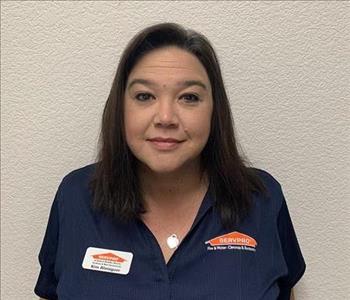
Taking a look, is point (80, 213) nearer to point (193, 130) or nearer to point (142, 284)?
point (142, 284)

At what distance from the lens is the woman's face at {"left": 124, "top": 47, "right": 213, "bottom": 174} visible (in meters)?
0.92

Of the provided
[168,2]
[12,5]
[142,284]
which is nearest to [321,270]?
[142,284]

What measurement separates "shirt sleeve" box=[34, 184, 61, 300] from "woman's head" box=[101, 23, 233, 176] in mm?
218

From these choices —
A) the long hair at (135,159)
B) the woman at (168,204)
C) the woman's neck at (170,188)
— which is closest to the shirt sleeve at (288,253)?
the woman at (168,204)

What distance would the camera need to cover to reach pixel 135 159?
108 cm

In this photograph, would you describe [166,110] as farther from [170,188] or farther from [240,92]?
[240,92]

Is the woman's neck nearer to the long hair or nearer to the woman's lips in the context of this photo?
the long hair

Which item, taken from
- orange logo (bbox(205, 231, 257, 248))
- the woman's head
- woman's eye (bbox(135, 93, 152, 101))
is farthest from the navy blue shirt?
woman's eye (bbox(135, 93, 152, 101))

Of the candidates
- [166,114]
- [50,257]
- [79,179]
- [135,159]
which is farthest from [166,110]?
[50,257]

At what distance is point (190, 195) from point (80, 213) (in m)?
0.26

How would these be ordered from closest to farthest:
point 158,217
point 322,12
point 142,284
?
1. point 142,284
2. point 158,217
3. point 322,12

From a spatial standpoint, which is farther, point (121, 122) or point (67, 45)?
point (67, 45)

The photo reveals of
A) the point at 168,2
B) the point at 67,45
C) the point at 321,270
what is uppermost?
the point at 168,2

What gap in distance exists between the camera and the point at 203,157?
1107 mm
